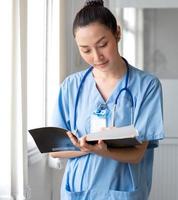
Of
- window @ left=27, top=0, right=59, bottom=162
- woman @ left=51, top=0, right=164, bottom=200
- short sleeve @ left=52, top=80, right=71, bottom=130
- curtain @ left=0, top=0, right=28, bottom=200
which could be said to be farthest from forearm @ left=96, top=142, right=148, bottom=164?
window @ left=27, top=0, right=59, bottom=162

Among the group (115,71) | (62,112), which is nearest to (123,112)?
(115,71)

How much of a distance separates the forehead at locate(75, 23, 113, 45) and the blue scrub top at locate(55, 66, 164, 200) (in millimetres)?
178

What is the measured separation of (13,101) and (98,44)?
24.8 inches

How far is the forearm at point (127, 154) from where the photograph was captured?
149cm

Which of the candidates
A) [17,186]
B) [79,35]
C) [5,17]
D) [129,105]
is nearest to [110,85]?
[129,105]

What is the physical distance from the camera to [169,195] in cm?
329

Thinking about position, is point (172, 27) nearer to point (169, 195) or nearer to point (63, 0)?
point (63, 0)

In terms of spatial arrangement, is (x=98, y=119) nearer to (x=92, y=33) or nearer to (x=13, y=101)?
(x=92, y=33)

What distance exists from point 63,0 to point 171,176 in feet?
4.86

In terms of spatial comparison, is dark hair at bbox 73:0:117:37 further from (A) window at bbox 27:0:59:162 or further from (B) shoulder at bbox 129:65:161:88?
(A) window at bbox 27:0:59:162

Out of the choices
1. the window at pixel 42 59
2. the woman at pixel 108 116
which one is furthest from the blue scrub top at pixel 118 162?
the window at pixel 42 59

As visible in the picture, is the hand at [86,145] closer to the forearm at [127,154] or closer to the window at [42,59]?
the forearm at [127,154]

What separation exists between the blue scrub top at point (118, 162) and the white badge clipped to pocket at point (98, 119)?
2cm

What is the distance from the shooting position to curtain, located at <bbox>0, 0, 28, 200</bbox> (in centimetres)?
192
